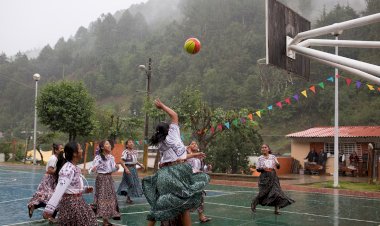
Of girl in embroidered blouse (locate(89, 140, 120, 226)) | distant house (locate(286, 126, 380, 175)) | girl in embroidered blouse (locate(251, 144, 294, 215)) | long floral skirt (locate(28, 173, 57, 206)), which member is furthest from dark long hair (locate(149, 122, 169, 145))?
distant house (locate(286, 126, 380, 175))

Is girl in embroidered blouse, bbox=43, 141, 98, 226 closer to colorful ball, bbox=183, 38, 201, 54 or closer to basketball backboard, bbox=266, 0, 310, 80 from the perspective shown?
basketball backboard, bbox=266, 0, 310, 80

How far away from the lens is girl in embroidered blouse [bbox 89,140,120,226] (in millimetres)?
8789

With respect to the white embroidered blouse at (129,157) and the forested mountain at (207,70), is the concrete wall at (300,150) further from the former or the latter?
the forested mountain at (207,70)

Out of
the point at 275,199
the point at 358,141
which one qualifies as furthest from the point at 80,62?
the point at 275,199

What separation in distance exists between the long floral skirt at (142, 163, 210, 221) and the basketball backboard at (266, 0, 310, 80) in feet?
10.0

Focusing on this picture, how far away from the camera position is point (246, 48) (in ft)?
264

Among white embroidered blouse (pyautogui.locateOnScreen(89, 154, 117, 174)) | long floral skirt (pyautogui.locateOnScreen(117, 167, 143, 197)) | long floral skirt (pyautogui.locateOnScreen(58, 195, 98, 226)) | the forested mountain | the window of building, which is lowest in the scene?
long floral skirt (pyautogui.locateOnScreen(117, 167, 143, 197))

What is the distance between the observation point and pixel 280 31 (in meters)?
8.35

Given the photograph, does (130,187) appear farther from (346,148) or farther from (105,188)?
(346,148)

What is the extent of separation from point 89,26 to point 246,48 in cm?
11368

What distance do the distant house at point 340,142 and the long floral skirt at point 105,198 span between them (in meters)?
19.3

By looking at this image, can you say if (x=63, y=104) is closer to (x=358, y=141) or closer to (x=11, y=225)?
(x=358, y=141)

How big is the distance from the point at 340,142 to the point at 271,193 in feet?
58.7

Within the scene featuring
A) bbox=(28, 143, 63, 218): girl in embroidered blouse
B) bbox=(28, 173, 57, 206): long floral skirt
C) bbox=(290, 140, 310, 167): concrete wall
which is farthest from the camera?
bbox=(290, 140, 310, 167): concrete wall
